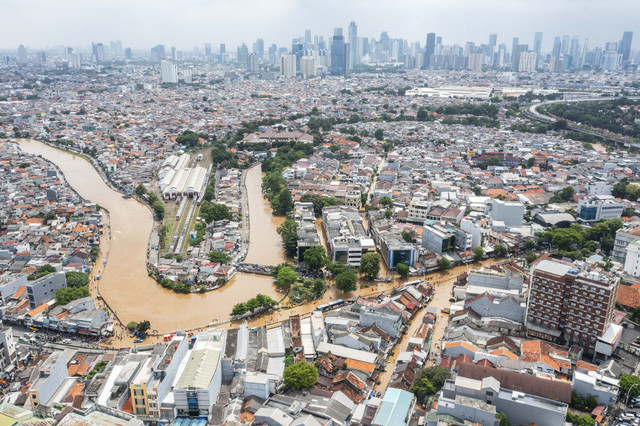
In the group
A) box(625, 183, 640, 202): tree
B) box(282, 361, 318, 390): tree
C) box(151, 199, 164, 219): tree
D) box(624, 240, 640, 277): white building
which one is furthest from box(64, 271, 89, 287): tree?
box(625, 183, 640, 202): tree

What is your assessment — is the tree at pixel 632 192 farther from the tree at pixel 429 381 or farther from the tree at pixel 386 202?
the tree at pixel 429 381

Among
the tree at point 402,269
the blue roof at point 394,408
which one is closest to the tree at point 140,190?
the tree at point 402,269

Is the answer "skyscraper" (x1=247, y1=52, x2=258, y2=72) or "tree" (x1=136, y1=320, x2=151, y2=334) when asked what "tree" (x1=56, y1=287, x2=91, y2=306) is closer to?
"tree" (x1=136, y1=320, x2=151, y2=334)

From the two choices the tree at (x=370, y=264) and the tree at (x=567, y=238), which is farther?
the tree at (x=567, y=238)

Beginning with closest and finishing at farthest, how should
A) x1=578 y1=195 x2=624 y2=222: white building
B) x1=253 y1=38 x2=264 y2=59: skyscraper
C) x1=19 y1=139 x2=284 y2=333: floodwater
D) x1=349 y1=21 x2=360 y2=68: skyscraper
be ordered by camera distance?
x1=19 y1=139 x2=284 y2=333: floodwater → x1=578 y1=195 x2=624 y2=222: white building → x1=349 y1=21 x2=360 y2=68: skyscraper → x1=253 y1=38 x2=264 y2=59: skyscraper

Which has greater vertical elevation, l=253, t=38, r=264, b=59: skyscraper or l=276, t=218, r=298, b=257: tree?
l=253, t=38, r=264, b=59: skyscraper

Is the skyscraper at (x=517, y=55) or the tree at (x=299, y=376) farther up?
the skyscraper at (x=517, y=55)
